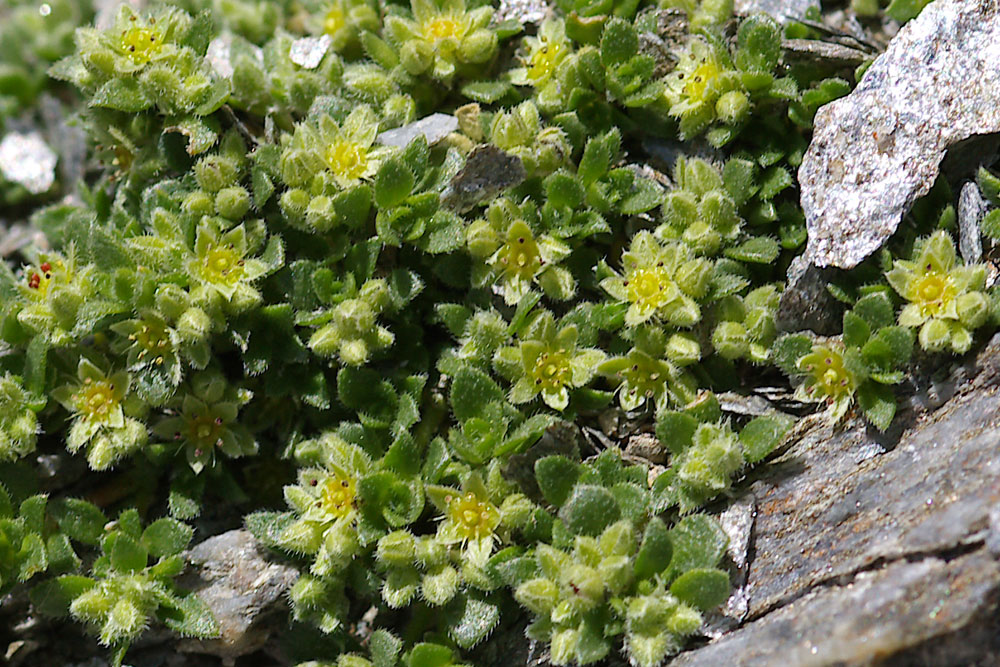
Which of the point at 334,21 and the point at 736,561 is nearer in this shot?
the point at 736,561

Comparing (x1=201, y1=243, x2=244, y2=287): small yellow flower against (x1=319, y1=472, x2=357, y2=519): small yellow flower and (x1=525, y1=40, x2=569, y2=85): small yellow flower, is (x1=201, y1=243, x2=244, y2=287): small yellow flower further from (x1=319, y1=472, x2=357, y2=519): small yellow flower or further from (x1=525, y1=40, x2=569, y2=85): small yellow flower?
(x1=525, y1=40, x2=569, y2=85): small yellow flower

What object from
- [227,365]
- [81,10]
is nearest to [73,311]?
[227,365]

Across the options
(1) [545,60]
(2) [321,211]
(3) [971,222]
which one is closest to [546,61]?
(1) [545,60]

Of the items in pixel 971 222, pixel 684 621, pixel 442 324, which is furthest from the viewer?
pixel 442 324

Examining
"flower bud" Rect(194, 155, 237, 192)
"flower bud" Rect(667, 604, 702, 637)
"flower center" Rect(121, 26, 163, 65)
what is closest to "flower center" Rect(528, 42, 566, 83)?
"flower bud" Rect(194, 155, 237, 192)

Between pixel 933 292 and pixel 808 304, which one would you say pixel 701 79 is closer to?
pixel 808 304

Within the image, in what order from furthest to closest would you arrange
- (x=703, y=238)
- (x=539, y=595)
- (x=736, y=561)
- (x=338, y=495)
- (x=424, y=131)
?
(x=424, y=131) → (x=703, y=238) → (x=338, y=495) → (x=736, y=561) → (x=539, y=595)

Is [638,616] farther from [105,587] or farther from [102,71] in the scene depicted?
[102,71]
